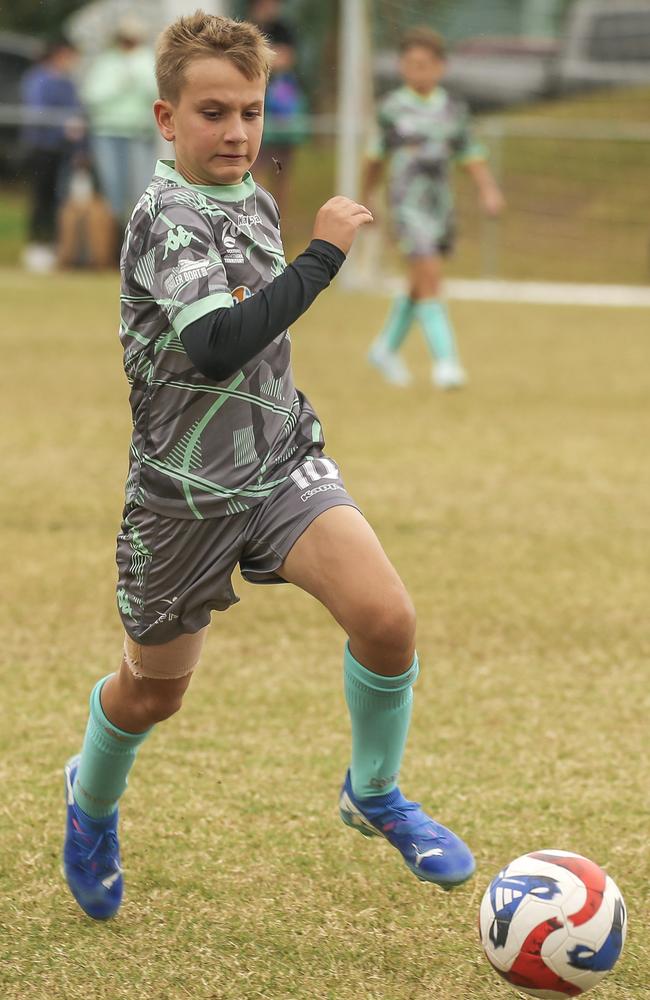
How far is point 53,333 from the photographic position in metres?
11.8

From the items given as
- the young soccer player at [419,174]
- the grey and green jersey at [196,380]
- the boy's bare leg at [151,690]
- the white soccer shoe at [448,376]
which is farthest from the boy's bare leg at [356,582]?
the young soccer player at [419,174]

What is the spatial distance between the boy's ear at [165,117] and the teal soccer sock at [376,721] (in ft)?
3.28

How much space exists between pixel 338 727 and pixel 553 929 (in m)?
1.54

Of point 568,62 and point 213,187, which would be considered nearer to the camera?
point 213,187

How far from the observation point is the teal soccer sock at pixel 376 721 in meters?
2.89

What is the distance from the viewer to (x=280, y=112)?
52.2 ft

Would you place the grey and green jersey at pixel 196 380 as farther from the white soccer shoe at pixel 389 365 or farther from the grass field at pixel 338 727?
the white soccer shoe at pixel 389 365

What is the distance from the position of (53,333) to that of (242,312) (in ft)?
30.8

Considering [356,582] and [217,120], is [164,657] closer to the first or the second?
[356,582]

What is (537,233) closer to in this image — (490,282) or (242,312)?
(490,282)

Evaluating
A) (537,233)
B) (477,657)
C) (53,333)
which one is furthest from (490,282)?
(477,657)

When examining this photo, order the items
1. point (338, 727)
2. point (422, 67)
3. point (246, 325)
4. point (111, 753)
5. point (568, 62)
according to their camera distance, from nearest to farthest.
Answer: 1. point (246, 325)
2. point (111, 753)
3. point (338, 727)
4. point (422, 67)
5. point (568, 62)

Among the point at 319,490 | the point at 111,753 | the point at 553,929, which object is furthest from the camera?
the point at 111,753

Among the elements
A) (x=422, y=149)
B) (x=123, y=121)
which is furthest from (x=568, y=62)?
(x=422, y=149)
